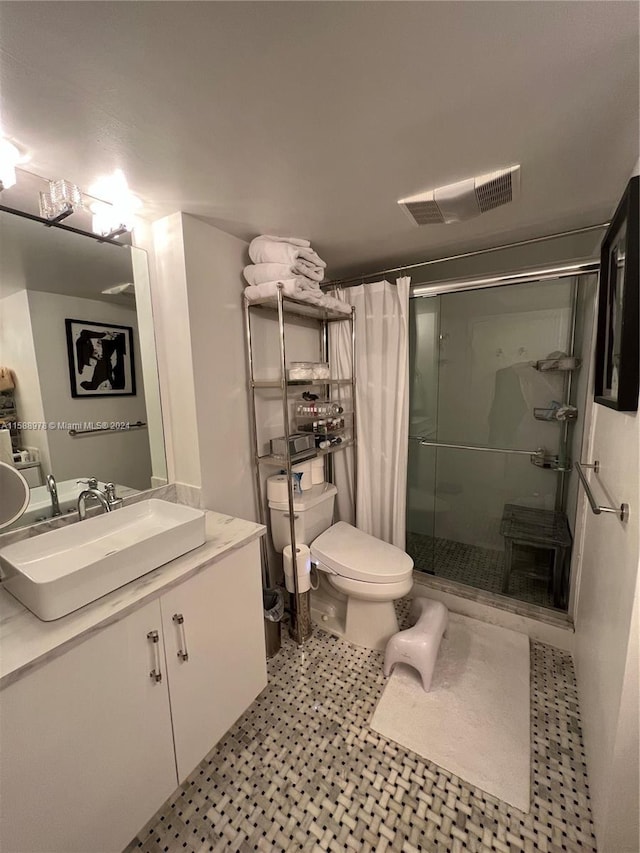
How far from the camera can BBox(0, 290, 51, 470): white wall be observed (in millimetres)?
1136

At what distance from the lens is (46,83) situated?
797mm

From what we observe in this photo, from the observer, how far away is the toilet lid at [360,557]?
168cm

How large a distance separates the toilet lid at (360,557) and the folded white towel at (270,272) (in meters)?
1.40

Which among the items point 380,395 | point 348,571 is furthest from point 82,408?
point 380,395

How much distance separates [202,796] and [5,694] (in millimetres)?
880

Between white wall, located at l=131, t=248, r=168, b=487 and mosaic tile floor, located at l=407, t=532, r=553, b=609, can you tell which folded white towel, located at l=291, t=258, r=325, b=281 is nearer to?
white wall, located at l=131, t=248, r=168, b=487

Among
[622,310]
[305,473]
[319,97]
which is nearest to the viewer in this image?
[319,97]

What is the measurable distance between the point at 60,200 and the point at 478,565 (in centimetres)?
283

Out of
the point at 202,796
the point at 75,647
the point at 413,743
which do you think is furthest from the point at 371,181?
the point at 202,796

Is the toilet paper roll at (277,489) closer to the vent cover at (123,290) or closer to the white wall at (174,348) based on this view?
the white wall at (174,348)

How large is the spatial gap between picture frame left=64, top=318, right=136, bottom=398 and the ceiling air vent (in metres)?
1.33

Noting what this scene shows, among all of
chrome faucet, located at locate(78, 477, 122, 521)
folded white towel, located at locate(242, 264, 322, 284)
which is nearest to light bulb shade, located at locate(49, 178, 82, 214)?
folded white towel, located at locate(242, 264, 322, 284)

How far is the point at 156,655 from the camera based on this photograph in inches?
40.6

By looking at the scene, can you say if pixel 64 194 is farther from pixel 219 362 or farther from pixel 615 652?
pixel 615 652
